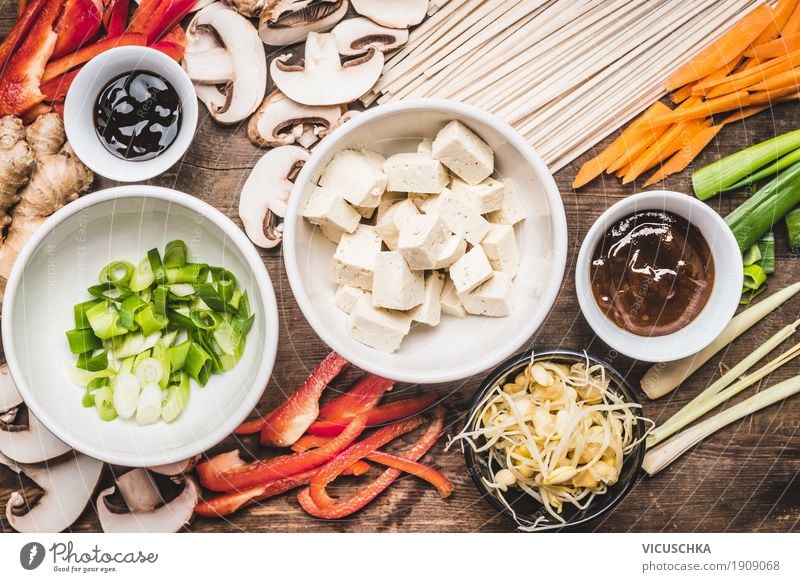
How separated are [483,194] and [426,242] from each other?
0.56 feet

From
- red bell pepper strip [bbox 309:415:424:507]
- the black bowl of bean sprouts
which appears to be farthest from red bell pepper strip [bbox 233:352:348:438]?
the black bowl of bean sprouts

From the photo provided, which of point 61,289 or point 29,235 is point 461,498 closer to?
point 61,289

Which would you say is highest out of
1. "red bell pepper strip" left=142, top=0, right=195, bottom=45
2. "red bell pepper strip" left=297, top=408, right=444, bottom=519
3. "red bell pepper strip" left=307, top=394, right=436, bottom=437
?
"red bell pepper strip" left=142, top=0, right=195, bottom=45

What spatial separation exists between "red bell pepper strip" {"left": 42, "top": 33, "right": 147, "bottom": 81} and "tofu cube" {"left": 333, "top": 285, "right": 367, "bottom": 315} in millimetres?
716

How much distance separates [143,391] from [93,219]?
382 millimetres

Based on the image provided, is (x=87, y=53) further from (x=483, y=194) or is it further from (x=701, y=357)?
(x=701, y=357)

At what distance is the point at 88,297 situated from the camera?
4.71ft

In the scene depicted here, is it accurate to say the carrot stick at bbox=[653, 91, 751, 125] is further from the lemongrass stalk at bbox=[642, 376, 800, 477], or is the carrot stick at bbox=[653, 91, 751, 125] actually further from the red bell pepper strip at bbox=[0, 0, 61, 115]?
the red bell pepper strip at bbox=[0, 0, 61, 115]

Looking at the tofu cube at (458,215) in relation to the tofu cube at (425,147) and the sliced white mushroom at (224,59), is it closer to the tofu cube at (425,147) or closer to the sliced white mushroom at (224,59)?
the tofu cube at (425,147)

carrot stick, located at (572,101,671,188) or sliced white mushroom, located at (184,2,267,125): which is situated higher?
sliced white mushroom, located at (184,2,267,125)

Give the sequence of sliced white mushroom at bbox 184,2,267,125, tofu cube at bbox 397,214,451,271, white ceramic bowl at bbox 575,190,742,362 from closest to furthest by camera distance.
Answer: tofu cube at bbox 397,214,451,271, white ceramic bowl at bbox 575,190,742,362, sliced white mushroom at bbox 184,2,267,125

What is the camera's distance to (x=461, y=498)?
4.88ft

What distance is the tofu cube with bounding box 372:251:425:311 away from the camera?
1261 millimetres

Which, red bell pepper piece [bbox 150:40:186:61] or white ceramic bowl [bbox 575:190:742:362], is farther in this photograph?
red bell pepper piece [bbox 150:40:186:61]
